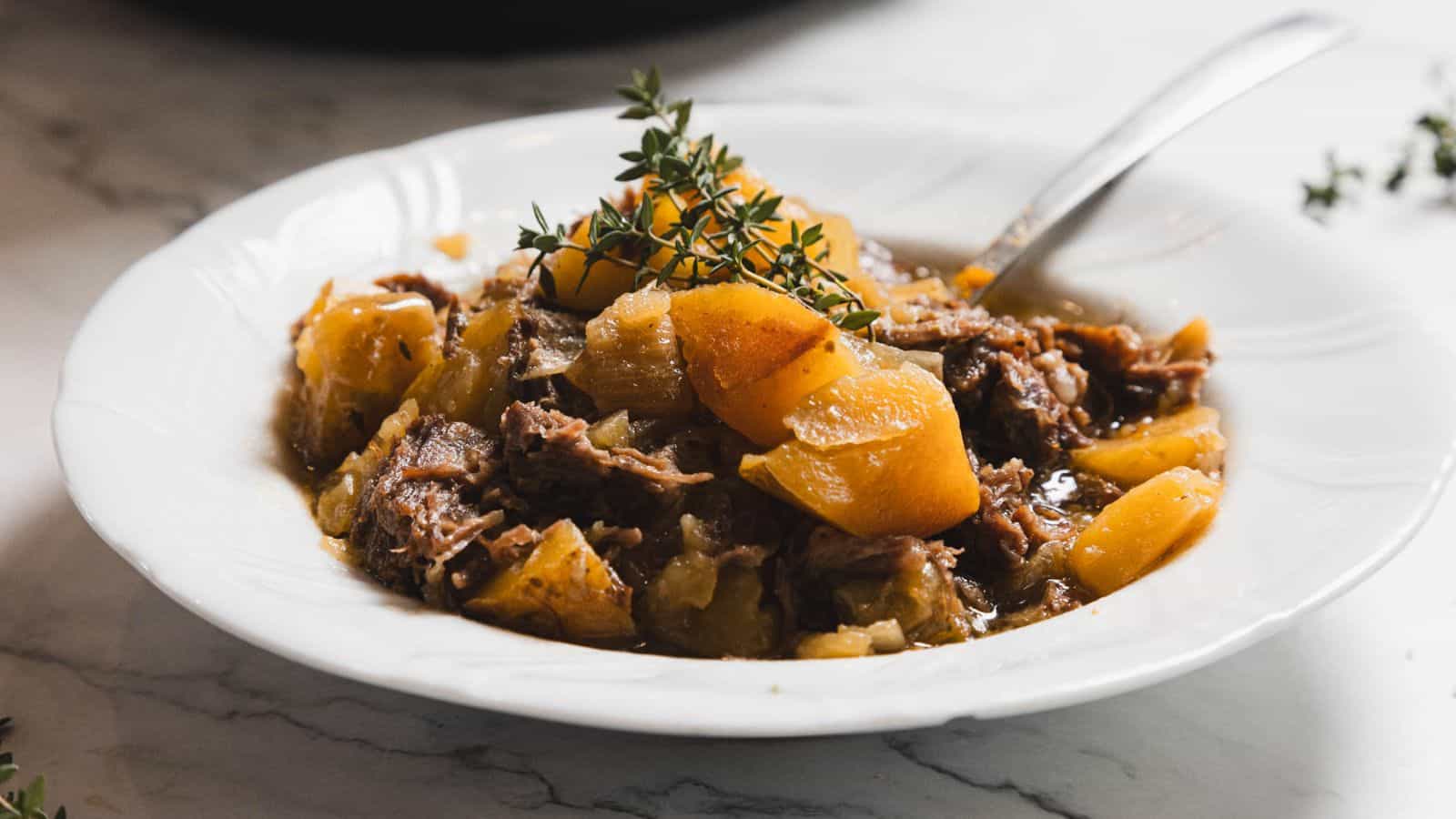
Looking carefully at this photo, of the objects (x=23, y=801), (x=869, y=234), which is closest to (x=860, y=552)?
(x=23, y=801)

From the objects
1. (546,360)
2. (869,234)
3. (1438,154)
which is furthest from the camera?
(1438,154)

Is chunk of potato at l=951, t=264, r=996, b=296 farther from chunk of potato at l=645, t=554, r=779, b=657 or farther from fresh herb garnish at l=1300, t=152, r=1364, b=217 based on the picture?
fresh herb garnish at l=1300, t=152, r=1364, b=217

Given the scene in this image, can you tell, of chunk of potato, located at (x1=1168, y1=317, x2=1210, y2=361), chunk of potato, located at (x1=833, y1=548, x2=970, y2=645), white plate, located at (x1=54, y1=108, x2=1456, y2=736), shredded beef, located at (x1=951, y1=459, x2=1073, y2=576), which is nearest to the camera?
white plate, located at (x1=54, y1=108, x2=1456, y2=736)

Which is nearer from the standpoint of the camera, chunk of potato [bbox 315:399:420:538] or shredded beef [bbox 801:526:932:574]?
shredded beef [bbox 801:526:932:574]

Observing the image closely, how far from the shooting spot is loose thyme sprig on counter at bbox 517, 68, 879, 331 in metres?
2.79

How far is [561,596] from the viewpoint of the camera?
2.46 m

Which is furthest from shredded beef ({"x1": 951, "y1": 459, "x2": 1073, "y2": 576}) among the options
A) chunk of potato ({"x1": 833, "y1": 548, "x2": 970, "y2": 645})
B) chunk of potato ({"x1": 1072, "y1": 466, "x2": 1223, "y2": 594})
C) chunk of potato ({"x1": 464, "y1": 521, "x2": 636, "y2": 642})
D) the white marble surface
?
chunk of potato ({"x1": 464, "y1": 521, "x2": 636, "y2": 642})

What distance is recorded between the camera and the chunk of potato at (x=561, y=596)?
2455mm

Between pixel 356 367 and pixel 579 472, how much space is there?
734mm

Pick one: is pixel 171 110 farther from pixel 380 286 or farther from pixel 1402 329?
pixel 1402 329

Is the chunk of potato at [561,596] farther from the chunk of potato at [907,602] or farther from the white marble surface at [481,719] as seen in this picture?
the chunk of potato at [907,602]

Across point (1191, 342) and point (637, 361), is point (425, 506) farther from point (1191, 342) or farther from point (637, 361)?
point (1191, 342)

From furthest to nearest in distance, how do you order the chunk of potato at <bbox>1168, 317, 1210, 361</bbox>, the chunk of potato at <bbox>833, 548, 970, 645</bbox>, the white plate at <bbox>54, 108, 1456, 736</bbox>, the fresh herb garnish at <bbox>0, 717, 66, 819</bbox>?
1. the chunk of potato at <bbox>1168, 317, 1210, 361</bbox>
2. the chunk of potato at <bbox>833, 548, 970, 645</bbox>
3. the white plate at <bbox>54, 108, 1456, 736</bbox>
4. the fresh herb garnish at <bbox>0, 717, 66, 819</bbox>

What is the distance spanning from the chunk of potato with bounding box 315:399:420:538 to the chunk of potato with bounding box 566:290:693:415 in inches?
17.7
